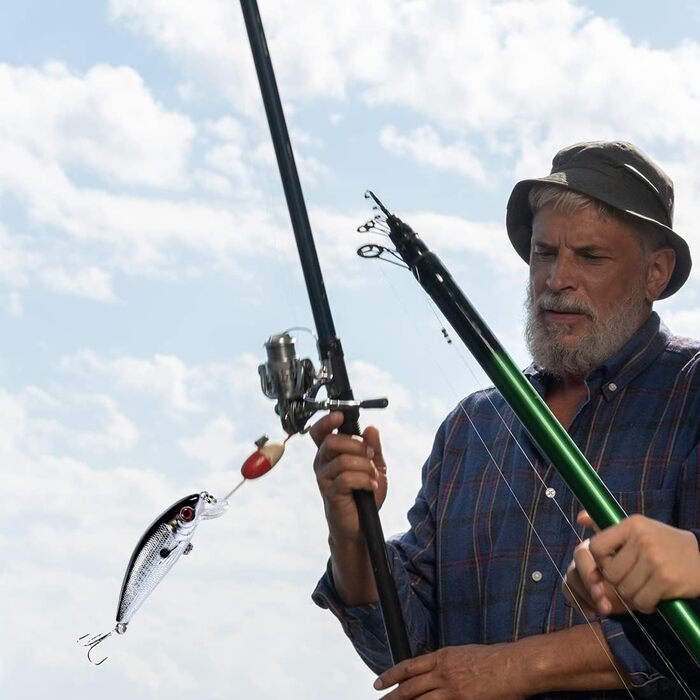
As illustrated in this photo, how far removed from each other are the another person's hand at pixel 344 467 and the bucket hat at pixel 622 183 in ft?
3.70

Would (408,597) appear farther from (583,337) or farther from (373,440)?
(583,337)

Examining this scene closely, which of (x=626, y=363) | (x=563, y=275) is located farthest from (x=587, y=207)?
(x=626, y=363)

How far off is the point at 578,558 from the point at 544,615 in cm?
92

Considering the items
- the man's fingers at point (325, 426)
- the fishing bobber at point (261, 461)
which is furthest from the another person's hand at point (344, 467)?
the fishing bobber at point (261, 461)

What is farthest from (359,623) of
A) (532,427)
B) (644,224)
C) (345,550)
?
(644,224)

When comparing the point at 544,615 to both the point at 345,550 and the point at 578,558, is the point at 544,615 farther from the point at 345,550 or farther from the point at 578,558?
the point at 578,558

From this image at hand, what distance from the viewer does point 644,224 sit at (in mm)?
4168

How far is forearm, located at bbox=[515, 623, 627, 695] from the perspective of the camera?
3.42m

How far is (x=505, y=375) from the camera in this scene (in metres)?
3.31

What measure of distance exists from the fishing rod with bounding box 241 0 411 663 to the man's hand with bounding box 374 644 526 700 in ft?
0.23

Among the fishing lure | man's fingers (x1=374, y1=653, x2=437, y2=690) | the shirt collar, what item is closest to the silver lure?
the fishing lure

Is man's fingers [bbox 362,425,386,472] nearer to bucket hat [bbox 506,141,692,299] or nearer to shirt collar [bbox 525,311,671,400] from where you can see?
shirt collar [bbox 525,311,671,400]

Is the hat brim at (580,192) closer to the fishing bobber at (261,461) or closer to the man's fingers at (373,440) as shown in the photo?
the man's fingers at (373,440)

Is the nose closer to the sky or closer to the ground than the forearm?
closer to the sky
